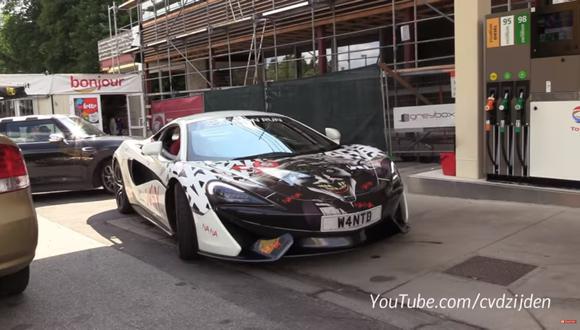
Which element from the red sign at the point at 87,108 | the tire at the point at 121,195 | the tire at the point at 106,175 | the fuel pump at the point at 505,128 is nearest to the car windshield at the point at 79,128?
the tire at the point at 106,175

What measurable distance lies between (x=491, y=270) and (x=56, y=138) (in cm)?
776

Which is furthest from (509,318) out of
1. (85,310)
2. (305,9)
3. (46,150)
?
(305,9)

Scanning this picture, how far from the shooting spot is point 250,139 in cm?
598

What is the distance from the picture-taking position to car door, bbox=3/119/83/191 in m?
9.52

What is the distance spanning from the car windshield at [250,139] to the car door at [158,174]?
294 mm

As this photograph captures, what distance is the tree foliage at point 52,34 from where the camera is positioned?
102 ft

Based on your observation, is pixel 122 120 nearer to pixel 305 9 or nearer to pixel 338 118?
pixel 305 9

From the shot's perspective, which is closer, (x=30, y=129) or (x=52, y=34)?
(x=30, y=129)

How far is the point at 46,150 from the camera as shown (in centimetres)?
959

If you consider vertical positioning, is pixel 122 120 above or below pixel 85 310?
above

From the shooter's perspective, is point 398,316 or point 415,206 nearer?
point 398,316

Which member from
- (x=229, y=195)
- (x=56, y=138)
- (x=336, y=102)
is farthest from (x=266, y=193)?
(x=56, y=138)

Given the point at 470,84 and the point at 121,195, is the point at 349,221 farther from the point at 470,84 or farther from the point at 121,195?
the point at 121,195

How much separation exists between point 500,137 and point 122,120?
19987 millimetres
